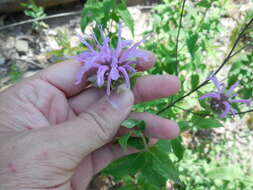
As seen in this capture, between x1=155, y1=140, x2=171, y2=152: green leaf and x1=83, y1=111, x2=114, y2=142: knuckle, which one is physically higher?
x1=83, y1=111, x2=114, y2=142: knuckle

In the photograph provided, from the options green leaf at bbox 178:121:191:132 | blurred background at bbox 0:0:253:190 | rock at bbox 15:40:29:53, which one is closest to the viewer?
green leaf at bbox 178:121:191:132

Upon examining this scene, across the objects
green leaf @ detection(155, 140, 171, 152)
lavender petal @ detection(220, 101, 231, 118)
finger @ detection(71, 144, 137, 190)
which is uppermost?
lavender petal @ detection(220, 101, 231, 118)

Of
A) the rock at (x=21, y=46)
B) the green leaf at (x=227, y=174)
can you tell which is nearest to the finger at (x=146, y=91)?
the green leaf at (x=227, y=174)

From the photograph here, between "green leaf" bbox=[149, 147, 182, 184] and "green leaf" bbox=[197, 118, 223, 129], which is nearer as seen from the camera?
"green leaf" bbox=[149, 147, 182, 184]

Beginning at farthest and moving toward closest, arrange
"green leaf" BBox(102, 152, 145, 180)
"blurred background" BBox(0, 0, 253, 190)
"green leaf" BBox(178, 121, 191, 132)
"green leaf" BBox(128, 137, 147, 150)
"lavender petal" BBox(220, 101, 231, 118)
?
1. "blurred background" BBox(0, 0, 253, 190)
2. "green leaf" BBox(178, 121, 191, 132)
3. "lavender petal" BBox(220, 101, 231, 118)
4. "green leaf" BBox(128, 137, 147, 150)
5. "green leaf" BBox(102, 152, 145, 180)

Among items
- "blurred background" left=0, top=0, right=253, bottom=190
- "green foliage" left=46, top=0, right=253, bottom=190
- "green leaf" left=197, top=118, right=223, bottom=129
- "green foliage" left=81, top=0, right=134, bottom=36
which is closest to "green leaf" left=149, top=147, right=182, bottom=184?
"green foliage" left=46, top=0, right=253, bottom=190

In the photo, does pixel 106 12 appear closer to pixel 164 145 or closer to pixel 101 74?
pixel 101 74

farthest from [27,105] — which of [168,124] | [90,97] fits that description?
[168,124]

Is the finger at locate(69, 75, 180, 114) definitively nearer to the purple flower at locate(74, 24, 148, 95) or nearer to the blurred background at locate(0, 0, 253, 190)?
the blurred background at locate(0, 0, 253, 190)
